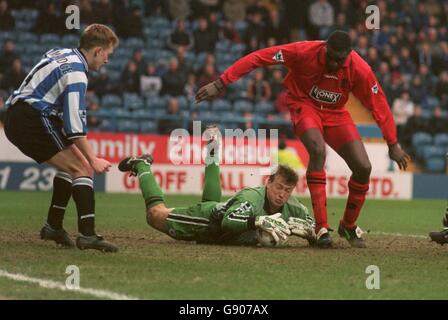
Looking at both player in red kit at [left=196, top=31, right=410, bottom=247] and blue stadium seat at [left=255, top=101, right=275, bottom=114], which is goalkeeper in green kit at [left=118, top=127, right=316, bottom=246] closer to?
player in red kit at [left=196, top=31, right=410, bottom=247]

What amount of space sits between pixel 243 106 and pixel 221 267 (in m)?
15.8

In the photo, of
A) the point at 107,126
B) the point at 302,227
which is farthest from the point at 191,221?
the point at 107,126

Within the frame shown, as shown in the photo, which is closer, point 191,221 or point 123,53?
point 191,221

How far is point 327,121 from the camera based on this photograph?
34.5ft

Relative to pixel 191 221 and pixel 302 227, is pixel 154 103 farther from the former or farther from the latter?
pixel 302 227

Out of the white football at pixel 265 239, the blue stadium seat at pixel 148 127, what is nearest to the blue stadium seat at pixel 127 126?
the blue stadium seat at pixel 148 127

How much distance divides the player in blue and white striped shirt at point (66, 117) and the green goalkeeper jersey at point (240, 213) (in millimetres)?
1182

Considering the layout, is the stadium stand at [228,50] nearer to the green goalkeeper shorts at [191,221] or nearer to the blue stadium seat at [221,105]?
the blue stadium seat at [221,105]

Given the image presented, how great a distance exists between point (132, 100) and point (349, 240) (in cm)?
1310

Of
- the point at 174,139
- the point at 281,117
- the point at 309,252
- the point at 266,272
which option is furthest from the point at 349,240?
the point at 281,117

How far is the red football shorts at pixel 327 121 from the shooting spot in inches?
411

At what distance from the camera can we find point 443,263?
9.13 metres
